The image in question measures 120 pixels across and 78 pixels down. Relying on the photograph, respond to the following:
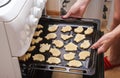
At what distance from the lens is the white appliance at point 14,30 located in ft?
1.81

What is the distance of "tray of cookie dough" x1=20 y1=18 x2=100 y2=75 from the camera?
0.75 metres

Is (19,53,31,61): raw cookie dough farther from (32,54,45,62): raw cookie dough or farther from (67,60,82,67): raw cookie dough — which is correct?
(67,60,82,67): raw cookie dough

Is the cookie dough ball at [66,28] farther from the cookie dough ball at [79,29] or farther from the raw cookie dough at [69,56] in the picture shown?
the raw cookie dough at [69,56]

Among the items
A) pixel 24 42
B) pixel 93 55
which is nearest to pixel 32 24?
pixel 24 42

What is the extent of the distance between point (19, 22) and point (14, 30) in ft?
0.09

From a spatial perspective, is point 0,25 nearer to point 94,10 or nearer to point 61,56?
point 61,56

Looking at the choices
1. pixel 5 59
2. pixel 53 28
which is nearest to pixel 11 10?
pixel 5 59

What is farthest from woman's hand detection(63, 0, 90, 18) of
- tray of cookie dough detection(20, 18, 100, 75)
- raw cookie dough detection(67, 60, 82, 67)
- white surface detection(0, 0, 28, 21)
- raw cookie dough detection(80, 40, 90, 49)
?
white surface detection(0, 0, 28, 21)

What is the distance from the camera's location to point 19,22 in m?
0.57

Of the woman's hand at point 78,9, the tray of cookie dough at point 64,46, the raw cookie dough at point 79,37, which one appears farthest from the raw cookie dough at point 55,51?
the woman's hand at point 78,9

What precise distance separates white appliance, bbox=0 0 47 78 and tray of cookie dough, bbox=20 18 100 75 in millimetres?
104

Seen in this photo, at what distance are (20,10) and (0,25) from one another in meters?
0.07

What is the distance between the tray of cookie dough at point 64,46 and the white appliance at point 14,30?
104 millimetres

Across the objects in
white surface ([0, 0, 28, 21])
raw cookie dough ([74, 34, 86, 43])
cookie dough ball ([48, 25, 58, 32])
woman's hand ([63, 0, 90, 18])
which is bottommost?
raw cookie dough ([74, 34, 86, 43])
